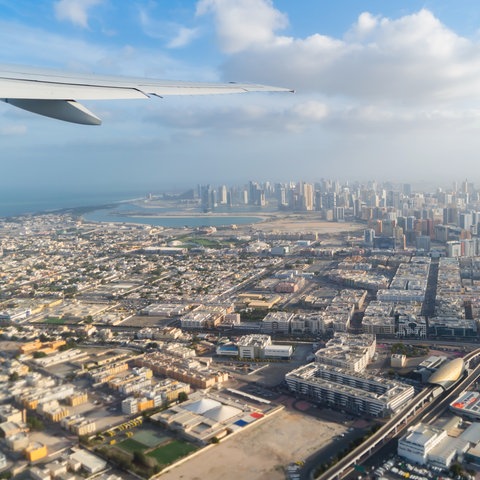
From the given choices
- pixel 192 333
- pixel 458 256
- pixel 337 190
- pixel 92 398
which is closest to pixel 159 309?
pixel 192 333

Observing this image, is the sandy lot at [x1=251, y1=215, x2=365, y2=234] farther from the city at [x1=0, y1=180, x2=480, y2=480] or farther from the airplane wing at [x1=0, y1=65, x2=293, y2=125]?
the airplane wing at [x1=0, y1=65, x2=293, y2=125]

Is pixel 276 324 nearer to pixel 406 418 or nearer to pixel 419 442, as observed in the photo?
pixel 406 418

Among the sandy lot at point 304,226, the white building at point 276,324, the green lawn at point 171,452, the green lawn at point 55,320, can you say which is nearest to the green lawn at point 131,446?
the green lawn at point 171,452

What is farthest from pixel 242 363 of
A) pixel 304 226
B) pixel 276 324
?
Answer: pixel 304 226

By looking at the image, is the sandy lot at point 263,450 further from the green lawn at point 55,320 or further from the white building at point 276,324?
the green lawn at point 55,320

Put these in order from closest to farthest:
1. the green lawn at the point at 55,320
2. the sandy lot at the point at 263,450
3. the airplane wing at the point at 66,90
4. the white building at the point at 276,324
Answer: the airplane wing at the point at 66,90, the sandy lot at the point at 263,450, the white building at the point at 276,324, the green lawn at the point at 55,320
